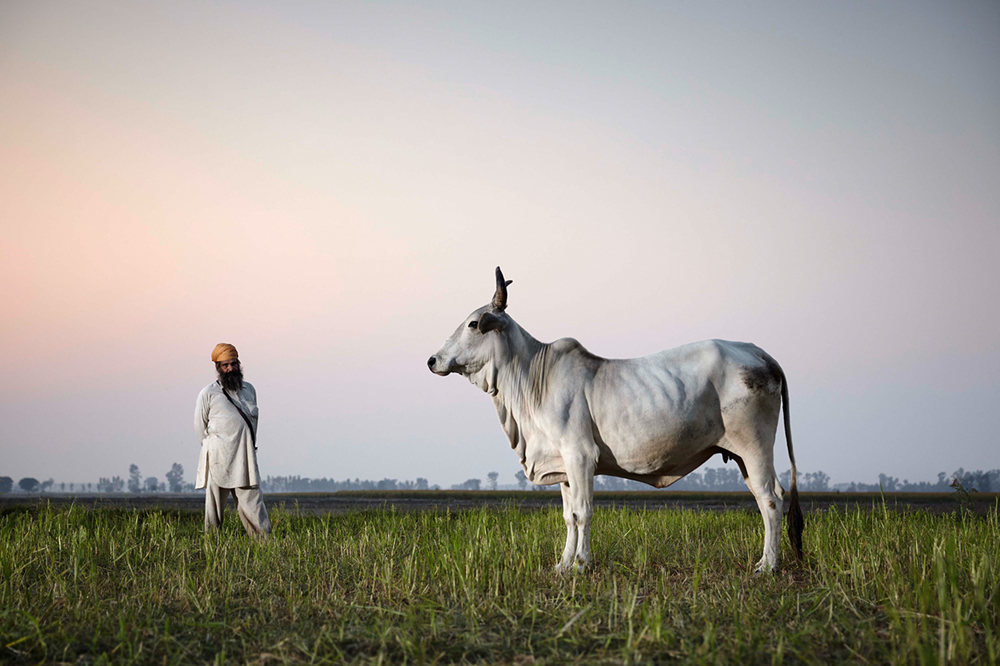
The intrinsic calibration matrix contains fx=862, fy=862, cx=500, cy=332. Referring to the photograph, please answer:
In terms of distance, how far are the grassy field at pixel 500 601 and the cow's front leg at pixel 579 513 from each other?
0.70 ft

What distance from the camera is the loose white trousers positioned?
986 centimetres

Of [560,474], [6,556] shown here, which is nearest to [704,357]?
[560,474]

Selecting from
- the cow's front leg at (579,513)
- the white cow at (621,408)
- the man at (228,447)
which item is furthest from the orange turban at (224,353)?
the cow's front leg at (579,513)

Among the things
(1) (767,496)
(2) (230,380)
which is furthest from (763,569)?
(2) (230,380)

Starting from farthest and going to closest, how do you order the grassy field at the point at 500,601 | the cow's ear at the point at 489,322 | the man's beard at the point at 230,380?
the man's beard at the point at 230,380, the cow's ear at the point at 489,322, the grassy field at the point at 500,601

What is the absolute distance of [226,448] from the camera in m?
9.83

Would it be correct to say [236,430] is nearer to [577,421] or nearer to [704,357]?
[577,421]

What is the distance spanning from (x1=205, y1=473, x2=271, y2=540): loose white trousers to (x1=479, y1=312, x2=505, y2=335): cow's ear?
12.4 feet

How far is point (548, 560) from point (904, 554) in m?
3.07

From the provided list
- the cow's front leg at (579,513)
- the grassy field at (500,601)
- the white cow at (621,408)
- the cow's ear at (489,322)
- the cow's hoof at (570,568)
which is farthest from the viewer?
the cow's ear at (489,322)

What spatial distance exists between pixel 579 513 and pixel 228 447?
450 cm

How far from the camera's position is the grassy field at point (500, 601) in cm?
467

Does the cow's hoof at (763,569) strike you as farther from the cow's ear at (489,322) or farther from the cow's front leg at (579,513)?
the cow's ear at (489,322)

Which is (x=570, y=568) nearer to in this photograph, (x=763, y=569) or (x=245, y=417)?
(x=763, y=569)
